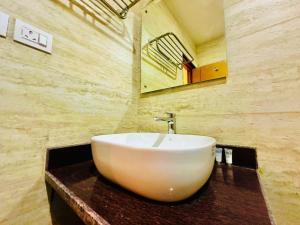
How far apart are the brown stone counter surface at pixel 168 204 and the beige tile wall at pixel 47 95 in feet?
0.41

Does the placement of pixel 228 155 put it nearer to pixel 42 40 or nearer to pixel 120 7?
pixel 42 40

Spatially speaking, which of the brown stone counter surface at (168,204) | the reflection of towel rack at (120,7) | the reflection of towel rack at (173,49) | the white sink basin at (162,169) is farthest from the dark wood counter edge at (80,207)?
the reflection of towel rack at (120,7)

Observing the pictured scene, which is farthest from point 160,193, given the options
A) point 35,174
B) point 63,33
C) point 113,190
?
point 63,33

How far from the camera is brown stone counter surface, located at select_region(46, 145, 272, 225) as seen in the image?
326 millimetres

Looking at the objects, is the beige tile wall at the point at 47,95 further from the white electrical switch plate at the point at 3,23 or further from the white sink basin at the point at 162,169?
the white sink basin at the point at 162,169

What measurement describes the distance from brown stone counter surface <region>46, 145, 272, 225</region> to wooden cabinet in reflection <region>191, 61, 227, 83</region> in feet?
1.61

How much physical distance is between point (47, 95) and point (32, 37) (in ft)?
0.78

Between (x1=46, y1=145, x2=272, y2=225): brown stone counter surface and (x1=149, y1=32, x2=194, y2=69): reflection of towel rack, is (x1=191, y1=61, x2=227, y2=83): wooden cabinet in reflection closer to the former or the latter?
(x1=149, y1=32, x2=194, y2=69): reflection of towel rack

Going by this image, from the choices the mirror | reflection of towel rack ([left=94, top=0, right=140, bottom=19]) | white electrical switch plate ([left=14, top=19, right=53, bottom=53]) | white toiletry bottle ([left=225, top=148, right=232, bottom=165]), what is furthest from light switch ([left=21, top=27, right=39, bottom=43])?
white toiletry bottle ([left=225, top=148, right=232, bottom=165])

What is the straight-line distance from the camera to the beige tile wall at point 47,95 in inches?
21.7

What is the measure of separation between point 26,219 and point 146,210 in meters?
0.53

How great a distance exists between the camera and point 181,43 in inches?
40.4

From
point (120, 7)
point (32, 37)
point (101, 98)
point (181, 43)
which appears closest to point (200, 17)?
point (181, 43)

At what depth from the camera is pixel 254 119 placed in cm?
67
